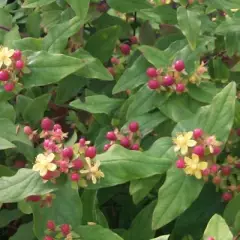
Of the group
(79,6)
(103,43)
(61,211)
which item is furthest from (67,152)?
(103,43)

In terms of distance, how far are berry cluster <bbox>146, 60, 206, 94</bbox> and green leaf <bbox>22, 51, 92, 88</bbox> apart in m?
0.14

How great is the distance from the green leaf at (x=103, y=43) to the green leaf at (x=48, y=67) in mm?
198

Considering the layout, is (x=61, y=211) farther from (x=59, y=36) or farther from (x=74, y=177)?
(x=59, y=36)

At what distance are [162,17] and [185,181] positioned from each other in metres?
0.41

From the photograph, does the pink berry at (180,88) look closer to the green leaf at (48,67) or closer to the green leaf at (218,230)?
the green leaf at (48,67)

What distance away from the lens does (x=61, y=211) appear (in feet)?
3.35

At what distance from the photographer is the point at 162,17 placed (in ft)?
4.16

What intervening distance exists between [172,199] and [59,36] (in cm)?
43

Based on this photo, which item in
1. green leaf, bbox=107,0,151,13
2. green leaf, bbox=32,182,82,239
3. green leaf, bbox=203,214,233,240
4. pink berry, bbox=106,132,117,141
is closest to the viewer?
green leaf, bbox=203,214,233,240

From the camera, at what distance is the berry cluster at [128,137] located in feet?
3.61

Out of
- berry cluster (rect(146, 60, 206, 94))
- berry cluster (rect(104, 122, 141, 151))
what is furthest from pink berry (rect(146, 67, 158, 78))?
berry cluster (rect(104, 122, 141, 151))

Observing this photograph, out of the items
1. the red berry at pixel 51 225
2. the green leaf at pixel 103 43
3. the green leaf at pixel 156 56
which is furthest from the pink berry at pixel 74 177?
the green leaf at pixel 103 43

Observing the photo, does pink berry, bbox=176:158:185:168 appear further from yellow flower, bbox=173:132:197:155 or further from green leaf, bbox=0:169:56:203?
green leaf, bbox=0:169:56:203

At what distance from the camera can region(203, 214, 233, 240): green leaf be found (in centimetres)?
90
